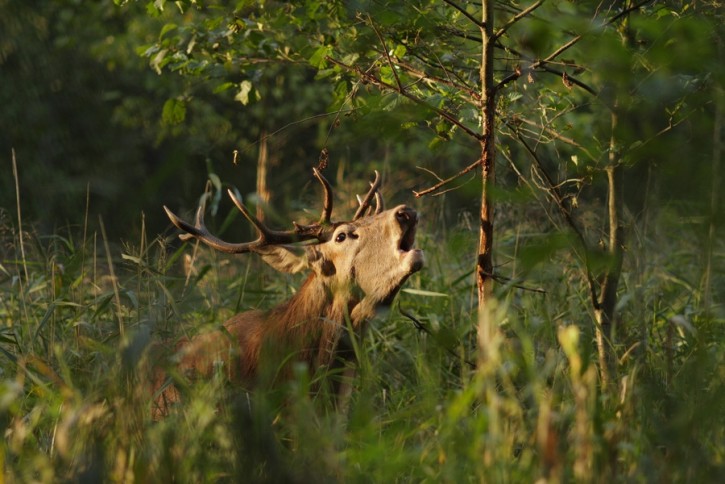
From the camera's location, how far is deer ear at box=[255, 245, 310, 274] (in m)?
5.76

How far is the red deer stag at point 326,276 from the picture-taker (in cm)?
523

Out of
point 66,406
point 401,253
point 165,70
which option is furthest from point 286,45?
point 165,70

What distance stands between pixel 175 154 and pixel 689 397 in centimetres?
138

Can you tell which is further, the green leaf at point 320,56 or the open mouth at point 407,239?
the open mouth at point 407,239

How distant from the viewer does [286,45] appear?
239 inches

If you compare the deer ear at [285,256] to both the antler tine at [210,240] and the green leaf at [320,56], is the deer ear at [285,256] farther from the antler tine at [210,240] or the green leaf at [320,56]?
the green leaf at [320,56]

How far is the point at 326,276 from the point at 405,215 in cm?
50

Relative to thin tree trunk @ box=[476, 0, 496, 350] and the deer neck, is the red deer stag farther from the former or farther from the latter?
thin tree trunk @ box=[476, 0, 496, 350]

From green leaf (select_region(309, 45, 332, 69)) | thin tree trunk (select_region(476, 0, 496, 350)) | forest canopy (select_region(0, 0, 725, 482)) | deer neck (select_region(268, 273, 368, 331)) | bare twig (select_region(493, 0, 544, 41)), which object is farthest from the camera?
deer neck (select_region(268, 273, 368, 331))

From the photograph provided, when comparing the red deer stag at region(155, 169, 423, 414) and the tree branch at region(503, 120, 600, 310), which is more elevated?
the tree branch at region(503, 120, 600, 310)

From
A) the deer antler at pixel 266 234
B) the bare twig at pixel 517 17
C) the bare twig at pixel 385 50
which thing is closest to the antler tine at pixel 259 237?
the deer antler at pixel 266 234

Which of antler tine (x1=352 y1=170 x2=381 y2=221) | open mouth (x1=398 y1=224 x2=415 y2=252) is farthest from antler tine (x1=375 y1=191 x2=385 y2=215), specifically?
open mouth (x1=398 y1=224 x2=415 y2=252)

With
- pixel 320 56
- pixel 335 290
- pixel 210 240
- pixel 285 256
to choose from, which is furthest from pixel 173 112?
pixel 320 56

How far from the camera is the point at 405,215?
17.9ft
